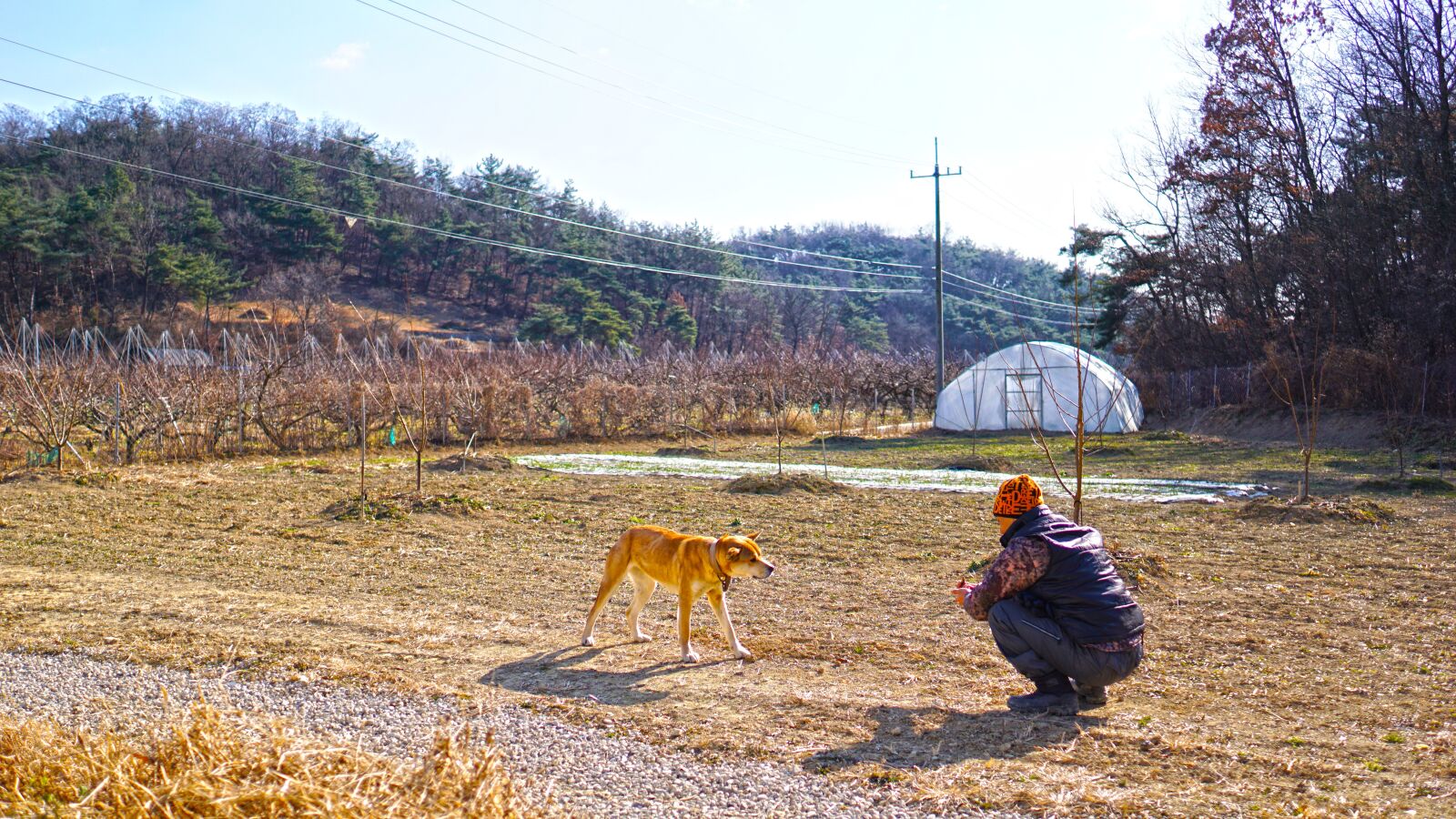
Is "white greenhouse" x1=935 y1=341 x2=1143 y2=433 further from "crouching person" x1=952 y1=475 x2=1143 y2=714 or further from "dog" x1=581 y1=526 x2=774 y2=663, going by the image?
"crouching person" x1=952 y1=475 x2=1143 y2=714

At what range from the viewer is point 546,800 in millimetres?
3793

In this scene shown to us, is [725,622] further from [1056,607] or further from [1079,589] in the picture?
[1079,589]

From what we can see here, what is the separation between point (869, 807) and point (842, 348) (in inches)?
2537

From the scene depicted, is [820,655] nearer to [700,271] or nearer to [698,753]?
[698,753]

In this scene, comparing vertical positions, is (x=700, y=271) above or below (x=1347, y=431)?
above

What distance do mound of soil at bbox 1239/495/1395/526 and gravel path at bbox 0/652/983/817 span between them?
947 centimetres

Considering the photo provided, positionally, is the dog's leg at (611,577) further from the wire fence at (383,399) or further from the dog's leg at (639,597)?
the wire fence at (383,399)

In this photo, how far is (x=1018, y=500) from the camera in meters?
4.93

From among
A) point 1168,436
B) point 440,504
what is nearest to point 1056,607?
point 440,504

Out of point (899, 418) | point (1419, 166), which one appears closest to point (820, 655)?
point (1419, 166)

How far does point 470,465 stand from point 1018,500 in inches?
615

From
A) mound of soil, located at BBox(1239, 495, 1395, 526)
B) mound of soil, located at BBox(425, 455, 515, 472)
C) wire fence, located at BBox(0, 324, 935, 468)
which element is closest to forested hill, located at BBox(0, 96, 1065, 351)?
wire fence, located at BBox(0, 324, 935, 468)

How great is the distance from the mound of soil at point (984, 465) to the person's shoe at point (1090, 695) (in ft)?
45.6

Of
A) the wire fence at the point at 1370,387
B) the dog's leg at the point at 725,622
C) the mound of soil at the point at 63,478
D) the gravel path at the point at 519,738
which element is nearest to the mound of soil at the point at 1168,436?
the wire fence at the point at 1370,387
